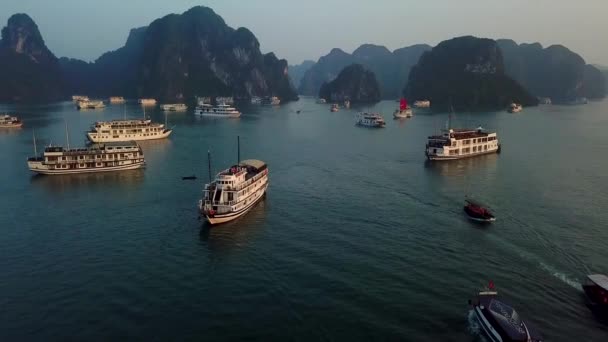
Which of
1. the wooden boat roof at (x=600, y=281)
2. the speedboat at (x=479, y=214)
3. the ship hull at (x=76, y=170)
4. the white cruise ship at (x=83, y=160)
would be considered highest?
the white cruise ship at (x=83, y=160)

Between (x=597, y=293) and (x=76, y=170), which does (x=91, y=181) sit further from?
(x=597, y=293)

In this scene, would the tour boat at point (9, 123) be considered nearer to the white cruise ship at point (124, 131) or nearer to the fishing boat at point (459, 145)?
the white cruise ship at point (124, 131)

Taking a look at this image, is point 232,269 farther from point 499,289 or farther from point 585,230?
point 585,230

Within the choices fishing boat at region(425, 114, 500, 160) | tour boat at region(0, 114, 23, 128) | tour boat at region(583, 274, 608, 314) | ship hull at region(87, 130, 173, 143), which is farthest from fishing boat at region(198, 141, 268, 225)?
tour boat at region(0, 114, 23, 128)

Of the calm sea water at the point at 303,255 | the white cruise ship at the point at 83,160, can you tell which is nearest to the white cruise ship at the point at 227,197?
the calm sea water at the point at 303,255

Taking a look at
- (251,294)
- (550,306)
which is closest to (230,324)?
(251,294)

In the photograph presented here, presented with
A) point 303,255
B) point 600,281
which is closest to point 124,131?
point 303,255
